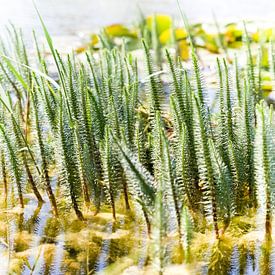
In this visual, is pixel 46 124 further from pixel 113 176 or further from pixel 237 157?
pixel 237 157

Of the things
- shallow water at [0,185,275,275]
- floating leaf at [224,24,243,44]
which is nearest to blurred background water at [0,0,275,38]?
floating leaf at [224,24,243,44]

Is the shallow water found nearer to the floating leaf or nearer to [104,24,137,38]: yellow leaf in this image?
the floating leaf

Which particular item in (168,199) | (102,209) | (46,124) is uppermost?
(46,124)

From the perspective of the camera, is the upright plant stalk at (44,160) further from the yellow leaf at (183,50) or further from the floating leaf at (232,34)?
the floating leaf at (232,34)

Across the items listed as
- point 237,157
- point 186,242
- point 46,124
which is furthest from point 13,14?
point 186,242

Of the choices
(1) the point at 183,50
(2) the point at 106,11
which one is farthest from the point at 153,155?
(2) the point at 106,11
